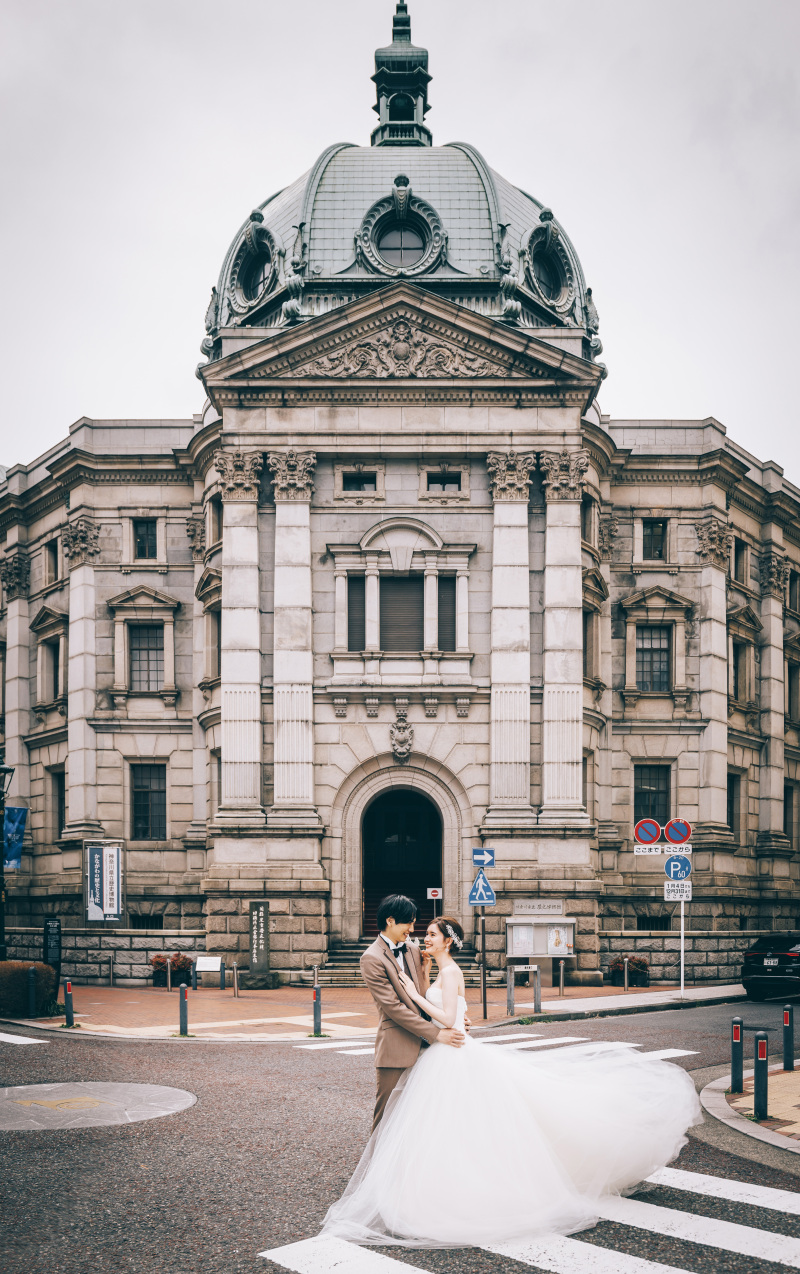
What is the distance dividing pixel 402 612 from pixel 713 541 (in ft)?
39.6

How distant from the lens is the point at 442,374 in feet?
110

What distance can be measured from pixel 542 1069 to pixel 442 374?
26.3 meters

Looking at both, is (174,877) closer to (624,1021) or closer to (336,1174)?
(624,1021)

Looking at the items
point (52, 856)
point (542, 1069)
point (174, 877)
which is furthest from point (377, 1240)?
point (52, 856)

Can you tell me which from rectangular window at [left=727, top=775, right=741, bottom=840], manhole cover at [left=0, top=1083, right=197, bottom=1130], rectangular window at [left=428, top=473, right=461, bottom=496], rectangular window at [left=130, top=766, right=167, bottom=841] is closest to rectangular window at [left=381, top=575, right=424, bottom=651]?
rectangular window at [left=428, top=473, right=461, bottom=496]

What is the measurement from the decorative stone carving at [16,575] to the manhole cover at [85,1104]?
1284 inches

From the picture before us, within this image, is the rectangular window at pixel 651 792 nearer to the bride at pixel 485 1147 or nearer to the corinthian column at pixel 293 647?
the corinthian column at pixel 293 647

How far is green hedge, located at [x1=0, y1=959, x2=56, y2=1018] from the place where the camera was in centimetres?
2272

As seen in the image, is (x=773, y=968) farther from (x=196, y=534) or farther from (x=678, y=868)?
(x=196, y=534)

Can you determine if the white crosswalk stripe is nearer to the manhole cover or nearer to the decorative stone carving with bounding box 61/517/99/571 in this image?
the manhole cover

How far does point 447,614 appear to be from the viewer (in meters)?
33.7

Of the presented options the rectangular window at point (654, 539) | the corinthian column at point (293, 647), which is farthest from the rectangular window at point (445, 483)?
the rectangular window at point (654, 539)

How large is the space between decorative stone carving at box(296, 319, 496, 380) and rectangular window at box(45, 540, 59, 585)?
14490mm

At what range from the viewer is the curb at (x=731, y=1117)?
1134cm
